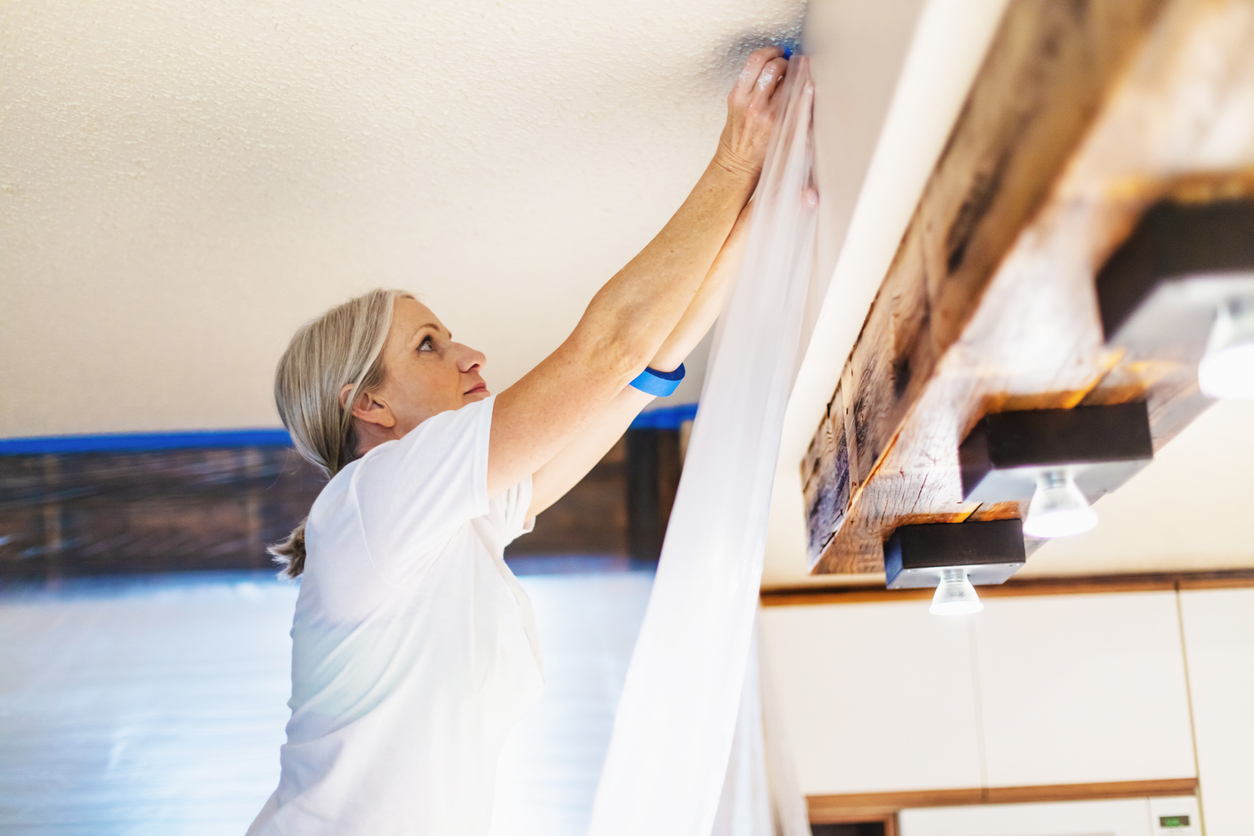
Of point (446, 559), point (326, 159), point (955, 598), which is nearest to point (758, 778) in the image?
point (955, 598)

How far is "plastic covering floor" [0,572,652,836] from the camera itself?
1996 millimetres

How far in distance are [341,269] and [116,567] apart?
104cm

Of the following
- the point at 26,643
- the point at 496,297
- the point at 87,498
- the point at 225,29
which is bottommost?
the point at 26,643

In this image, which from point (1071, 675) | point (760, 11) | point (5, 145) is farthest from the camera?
point (1071, 675)

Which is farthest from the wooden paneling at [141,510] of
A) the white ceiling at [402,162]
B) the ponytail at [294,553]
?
the ponytail at [294,553]

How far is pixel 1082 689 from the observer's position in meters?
2.27

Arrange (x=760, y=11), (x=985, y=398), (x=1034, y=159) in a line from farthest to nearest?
(x=760, y=11) < (x=985, y=398) < (x=1034, y=159)

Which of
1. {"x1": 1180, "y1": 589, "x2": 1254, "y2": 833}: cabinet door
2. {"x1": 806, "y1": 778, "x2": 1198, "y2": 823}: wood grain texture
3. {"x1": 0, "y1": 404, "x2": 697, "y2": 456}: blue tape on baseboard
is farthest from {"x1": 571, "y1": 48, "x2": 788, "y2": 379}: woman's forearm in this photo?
{"x1": 1180, "y1": 589, "x2": 1254, "y2": 833}: cabinet door

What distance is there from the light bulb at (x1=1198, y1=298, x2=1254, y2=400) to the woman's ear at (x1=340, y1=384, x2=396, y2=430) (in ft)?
2.80

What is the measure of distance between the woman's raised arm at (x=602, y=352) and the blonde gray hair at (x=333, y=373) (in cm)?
31

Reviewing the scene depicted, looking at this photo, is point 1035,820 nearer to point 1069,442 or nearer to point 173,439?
point 1069,442

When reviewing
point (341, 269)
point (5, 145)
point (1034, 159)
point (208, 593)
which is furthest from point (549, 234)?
point (208, 593)

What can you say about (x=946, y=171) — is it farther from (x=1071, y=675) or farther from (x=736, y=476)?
(x=1071, y=675)

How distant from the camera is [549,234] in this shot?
4.78 ft
